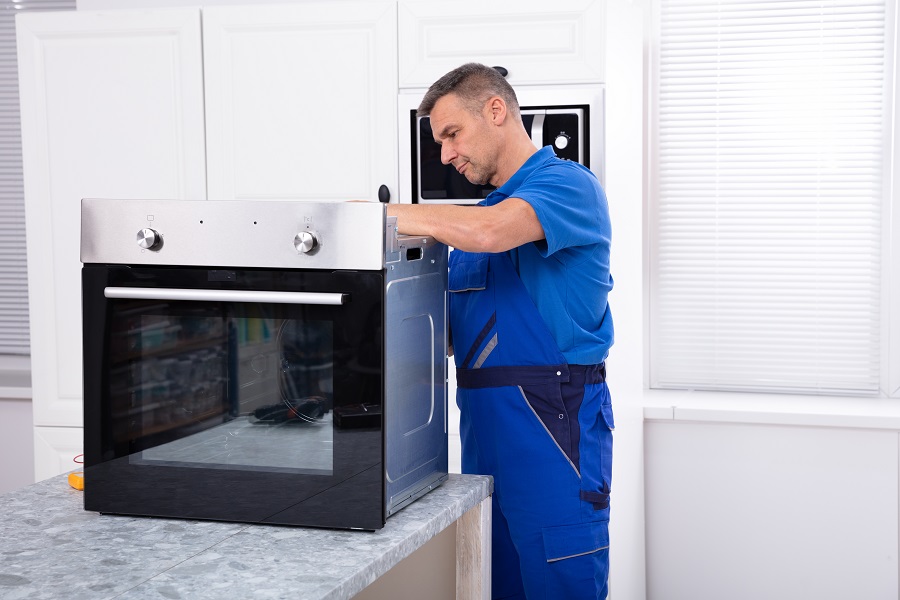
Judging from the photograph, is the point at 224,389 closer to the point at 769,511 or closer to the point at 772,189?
the point at 769,511

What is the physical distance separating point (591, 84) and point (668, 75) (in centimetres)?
73

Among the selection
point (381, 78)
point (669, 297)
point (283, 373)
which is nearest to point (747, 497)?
point (669, 297)

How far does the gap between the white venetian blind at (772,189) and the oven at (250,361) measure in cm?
194

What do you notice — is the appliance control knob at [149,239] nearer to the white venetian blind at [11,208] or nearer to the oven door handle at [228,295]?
the oven door handle at [228,295]

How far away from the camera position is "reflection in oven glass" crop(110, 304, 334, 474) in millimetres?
1144

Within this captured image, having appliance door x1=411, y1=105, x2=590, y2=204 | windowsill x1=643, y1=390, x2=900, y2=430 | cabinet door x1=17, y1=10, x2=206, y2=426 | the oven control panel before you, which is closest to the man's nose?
the oven control panel

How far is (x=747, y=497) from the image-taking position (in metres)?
2.81

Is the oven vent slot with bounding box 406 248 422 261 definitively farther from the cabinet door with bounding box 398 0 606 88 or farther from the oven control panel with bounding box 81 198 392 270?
the cabinet door with bounding box 398 0 606 88

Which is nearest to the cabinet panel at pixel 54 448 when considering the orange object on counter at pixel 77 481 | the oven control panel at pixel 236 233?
the orange object on counter at pixel 77 481

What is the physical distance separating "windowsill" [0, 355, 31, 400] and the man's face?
2345 millimetres

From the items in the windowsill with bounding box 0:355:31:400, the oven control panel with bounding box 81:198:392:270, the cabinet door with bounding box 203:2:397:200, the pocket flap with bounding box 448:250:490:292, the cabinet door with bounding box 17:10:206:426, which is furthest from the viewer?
the windowsill with bounding box 0:355:31:400

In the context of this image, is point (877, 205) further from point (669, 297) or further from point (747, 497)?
point (747, 497)

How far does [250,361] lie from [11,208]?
286cm

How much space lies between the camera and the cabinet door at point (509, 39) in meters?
2.35
